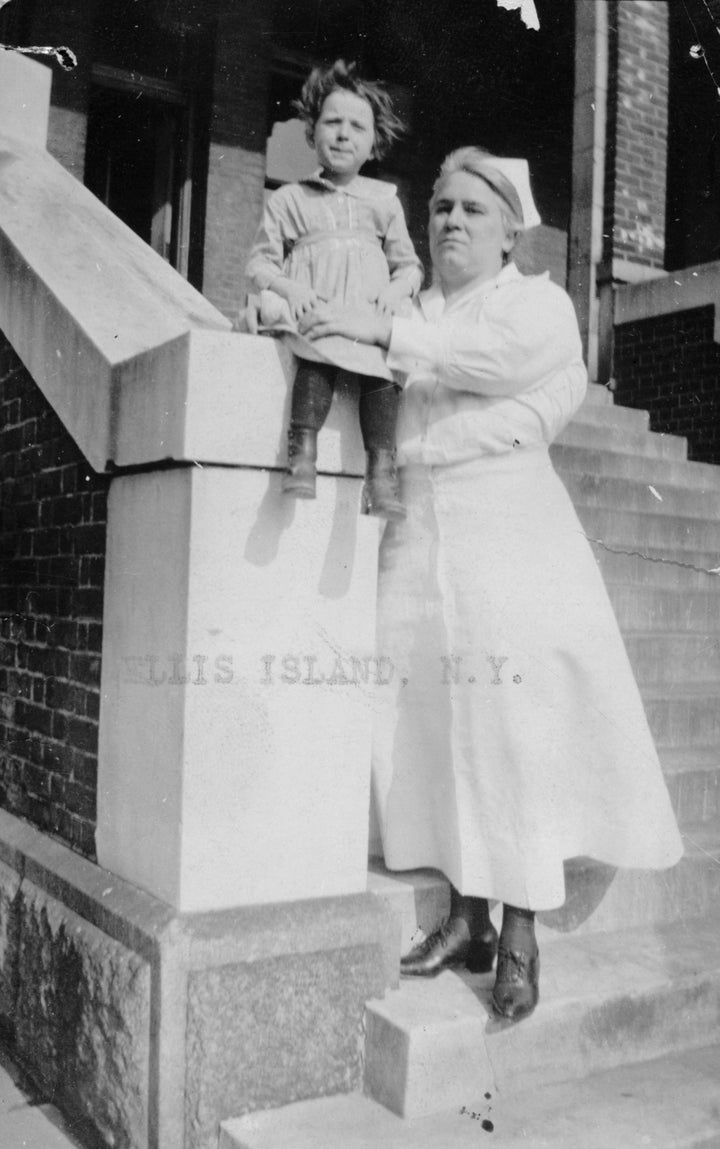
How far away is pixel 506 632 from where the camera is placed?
9.50 feet

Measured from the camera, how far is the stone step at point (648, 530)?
495 cm

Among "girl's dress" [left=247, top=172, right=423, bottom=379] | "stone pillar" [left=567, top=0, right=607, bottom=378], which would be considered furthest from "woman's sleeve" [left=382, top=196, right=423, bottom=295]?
"stone pillar" [left=567, top=0, right=607, bottom=378]

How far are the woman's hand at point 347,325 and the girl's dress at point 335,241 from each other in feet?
0.67

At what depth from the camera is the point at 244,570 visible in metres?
2.72

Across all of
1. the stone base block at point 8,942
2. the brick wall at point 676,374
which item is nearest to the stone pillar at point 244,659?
the stone base block at point 8,942

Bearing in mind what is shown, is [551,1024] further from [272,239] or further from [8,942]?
[272,239]

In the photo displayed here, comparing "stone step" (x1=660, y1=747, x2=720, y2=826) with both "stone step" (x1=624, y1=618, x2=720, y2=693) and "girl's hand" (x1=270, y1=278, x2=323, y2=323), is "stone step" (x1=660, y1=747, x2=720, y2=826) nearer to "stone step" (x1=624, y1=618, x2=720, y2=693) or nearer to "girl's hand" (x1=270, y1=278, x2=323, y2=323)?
"stone step" (x1=624, y1=618, x2=720, y2=693)

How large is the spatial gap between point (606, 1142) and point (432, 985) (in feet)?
1.97

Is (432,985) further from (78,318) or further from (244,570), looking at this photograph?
(78,318)

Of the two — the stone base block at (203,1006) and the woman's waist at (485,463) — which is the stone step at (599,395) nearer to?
the woman's waist at (485,463)

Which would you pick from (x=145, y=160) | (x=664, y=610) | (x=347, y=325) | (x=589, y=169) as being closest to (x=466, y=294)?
(x=347, y=325)

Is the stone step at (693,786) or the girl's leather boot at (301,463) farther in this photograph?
the stone step at (693,786)

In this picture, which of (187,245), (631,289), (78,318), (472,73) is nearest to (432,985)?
(78,318)

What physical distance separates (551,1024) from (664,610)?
92.5 inches
